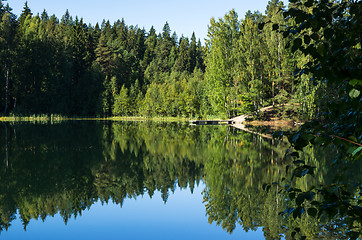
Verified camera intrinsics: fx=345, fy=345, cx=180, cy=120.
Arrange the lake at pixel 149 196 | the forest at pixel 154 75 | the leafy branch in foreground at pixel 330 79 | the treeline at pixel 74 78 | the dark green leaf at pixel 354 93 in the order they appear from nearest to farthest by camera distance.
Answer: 1. the dark green leaf at pixel 354 93
2. the leafy branch in foreground at pixel 330 79
3. the lake at pixel 149 196
4. the forest at pixel 154 75
5. the treeline at pixel 74 78

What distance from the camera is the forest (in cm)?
4241

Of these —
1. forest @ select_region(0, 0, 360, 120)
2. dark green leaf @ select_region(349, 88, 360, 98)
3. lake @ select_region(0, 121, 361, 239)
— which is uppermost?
forest @ select_region(0, 0, 360, 120)

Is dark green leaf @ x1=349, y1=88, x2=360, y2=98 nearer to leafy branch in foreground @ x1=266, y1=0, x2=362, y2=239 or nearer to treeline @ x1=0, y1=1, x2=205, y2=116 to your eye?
leafy branch in foreground @ x1=266, y1=0, x2=362, y2=239

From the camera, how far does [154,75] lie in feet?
308

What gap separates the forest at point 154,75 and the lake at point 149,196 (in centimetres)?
1042

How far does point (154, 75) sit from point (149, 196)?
85.6 metres

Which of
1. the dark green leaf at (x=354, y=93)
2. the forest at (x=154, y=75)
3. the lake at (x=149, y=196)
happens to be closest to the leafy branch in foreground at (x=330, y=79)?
the dark green leaf at (x=354, y=93)

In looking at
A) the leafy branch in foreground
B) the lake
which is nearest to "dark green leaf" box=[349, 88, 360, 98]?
the leafy branch in foreground

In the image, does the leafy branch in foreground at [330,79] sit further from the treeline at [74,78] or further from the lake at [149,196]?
the treeline at [74,78]

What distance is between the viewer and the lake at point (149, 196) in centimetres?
688

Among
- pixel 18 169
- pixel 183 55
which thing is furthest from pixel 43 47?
pixel 18 169

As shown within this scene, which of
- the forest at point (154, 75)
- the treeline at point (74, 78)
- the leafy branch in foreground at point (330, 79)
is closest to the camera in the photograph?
the leafy branch in foreground at point (330, 79)

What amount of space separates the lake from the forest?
10.4 metres

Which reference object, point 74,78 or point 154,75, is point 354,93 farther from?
point 154,75
